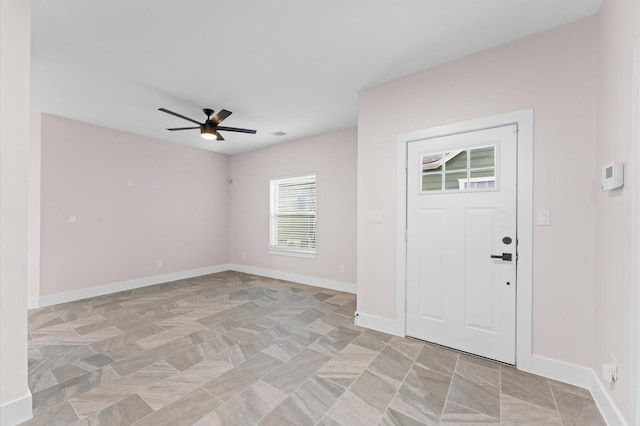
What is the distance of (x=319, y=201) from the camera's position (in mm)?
5246

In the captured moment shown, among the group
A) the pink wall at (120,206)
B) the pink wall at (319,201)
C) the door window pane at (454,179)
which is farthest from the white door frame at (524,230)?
the pink wall at (120,206)

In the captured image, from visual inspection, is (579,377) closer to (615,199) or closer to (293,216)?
(615,199)

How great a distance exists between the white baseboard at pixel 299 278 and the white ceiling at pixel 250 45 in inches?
118

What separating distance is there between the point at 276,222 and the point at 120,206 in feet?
9.48

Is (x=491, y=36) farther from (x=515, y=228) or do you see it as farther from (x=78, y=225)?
(x=78, y=225)

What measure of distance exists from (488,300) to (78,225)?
5821mm

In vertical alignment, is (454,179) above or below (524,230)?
above

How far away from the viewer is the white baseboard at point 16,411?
1.63m

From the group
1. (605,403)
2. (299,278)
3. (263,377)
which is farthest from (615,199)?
(299,278)

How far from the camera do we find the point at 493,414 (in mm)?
1808

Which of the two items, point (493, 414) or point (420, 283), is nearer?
point (493, 414)

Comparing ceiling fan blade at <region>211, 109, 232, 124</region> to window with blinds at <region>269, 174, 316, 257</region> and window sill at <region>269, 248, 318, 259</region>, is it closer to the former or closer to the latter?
window with blinds at <region>269, 174, 316, 257</region>

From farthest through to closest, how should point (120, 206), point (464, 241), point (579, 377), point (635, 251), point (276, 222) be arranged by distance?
point (276, 222)
point (120, 206)
point (464, 241)
point (579, 377)
point (635, 251)

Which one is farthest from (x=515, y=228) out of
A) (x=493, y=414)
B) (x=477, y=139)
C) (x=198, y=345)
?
(x=198, y=345)
